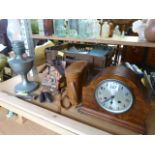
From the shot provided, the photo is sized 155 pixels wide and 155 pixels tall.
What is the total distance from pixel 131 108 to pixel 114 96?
76 mm

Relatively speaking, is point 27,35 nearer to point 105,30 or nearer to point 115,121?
point 105,30

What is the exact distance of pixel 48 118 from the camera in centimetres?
60

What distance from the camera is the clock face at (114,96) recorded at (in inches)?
20.6

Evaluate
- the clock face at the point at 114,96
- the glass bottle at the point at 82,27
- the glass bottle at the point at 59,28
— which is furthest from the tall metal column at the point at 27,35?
the clock face at the point at 114,96

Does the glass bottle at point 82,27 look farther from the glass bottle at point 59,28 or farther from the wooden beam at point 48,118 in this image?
the wooden beam at point 48,118

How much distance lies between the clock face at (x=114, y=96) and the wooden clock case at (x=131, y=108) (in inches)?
0.5

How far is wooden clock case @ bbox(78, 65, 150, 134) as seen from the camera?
506 millimetres

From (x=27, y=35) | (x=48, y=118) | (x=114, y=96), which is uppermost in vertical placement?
(x=27, y=35)

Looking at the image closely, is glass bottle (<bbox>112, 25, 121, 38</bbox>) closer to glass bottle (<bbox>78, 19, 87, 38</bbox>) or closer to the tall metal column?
glass bottle (<bbox>78, 19, 87, 38</bbox>)

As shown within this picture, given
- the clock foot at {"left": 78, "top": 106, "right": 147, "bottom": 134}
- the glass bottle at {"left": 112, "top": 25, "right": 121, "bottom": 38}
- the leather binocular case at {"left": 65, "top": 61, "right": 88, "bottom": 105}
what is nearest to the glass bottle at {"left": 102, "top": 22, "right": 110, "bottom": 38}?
the glass bottle at {"left": 112, "top": 25, "right": 121, "bottom": 38}

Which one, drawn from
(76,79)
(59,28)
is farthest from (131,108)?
(59,28)

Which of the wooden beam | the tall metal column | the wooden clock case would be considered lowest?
the wooden beam

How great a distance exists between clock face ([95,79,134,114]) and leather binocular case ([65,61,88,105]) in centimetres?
10

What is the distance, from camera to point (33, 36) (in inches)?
32.0
